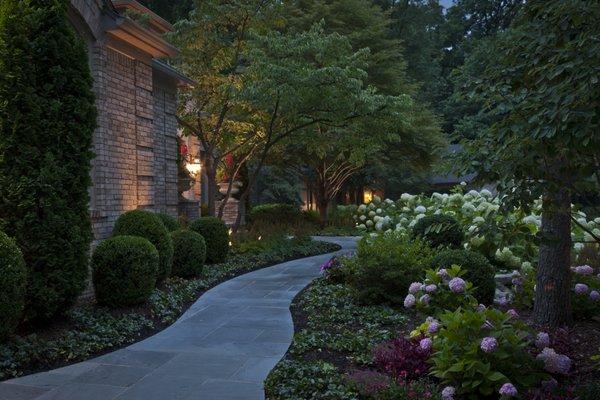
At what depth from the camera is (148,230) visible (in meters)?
7.23

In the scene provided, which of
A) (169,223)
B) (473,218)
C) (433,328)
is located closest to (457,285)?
(433,328)

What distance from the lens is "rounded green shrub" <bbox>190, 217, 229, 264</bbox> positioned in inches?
416

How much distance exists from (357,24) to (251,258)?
13.8 m

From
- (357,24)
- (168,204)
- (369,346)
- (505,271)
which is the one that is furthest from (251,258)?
(357,24)

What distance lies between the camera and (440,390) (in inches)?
146

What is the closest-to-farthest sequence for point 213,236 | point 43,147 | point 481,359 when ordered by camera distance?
point 481,359 < point 43,147 < point 213,236

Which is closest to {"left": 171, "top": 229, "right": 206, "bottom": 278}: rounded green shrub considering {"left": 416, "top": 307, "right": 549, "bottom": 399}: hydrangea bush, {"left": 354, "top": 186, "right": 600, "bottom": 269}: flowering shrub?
{"left": 354, "top": 186, "right": 600, "bottom": 269}: flowering shrub

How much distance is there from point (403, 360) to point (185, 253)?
5.38 metres

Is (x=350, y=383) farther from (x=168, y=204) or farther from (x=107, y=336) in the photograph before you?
(x=168, y=204)

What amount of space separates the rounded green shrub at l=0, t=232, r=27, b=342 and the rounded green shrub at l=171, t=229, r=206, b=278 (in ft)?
13.2

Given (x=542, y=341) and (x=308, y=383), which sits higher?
(x=542, y=341)

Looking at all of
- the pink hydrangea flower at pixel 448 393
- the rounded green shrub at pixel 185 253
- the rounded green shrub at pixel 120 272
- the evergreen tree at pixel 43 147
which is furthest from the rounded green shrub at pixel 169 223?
the pink hydrangea flower at pixel 448 393

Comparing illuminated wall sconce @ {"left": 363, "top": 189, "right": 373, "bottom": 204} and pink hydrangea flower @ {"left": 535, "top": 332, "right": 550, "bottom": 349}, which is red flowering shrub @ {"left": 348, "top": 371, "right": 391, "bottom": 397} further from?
illuminated wall sconce @ {"left": 363, "top": 189, "right": 373, "bottom": 204}

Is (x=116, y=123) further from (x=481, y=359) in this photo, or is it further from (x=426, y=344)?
(x=481, y=359)
